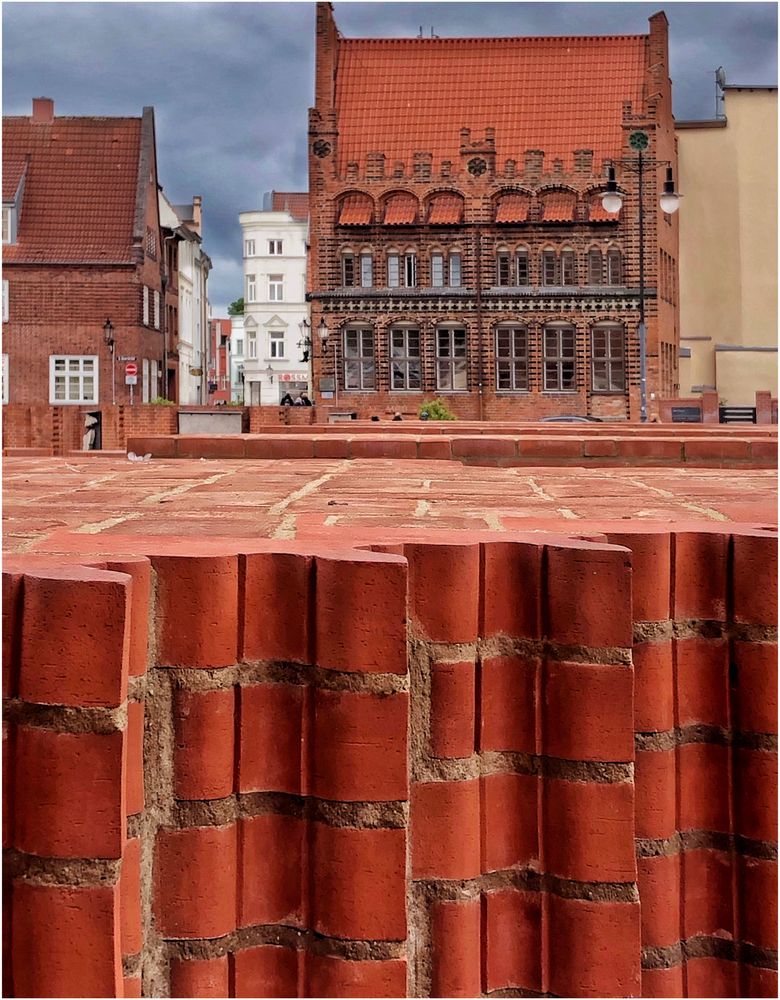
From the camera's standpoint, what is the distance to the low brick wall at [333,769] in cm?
166

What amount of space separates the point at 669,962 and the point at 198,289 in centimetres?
6639

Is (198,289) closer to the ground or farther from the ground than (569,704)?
farther from the ground

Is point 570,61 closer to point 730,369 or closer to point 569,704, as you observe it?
point 730,369

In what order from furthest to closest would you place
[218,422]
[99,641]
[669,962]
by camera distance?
[218,422] → [669,962] → [99,641]

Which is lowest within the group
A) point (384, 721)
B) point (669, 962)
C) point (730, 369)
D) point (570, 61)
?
point (669, 962)

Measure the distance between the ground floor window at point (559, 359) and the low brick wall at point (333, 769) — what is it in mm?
45416

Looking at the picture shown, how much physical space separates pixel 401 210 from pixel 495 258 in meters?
4.03

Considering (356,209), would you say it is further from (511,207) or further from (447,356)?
(447,356)

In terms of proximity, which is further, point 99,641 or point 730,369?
point 730,369

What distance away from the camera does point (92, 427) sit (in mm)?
30781

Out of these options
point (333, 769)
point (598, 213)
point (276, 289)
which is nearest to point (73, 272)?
point (598, 213)

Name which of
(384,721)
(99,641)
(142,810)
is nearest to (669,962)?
(384,721)

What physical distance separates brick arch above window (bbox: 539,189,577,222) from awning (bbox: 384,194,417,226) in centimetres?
487

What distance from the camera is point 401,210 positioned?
4753 cm
